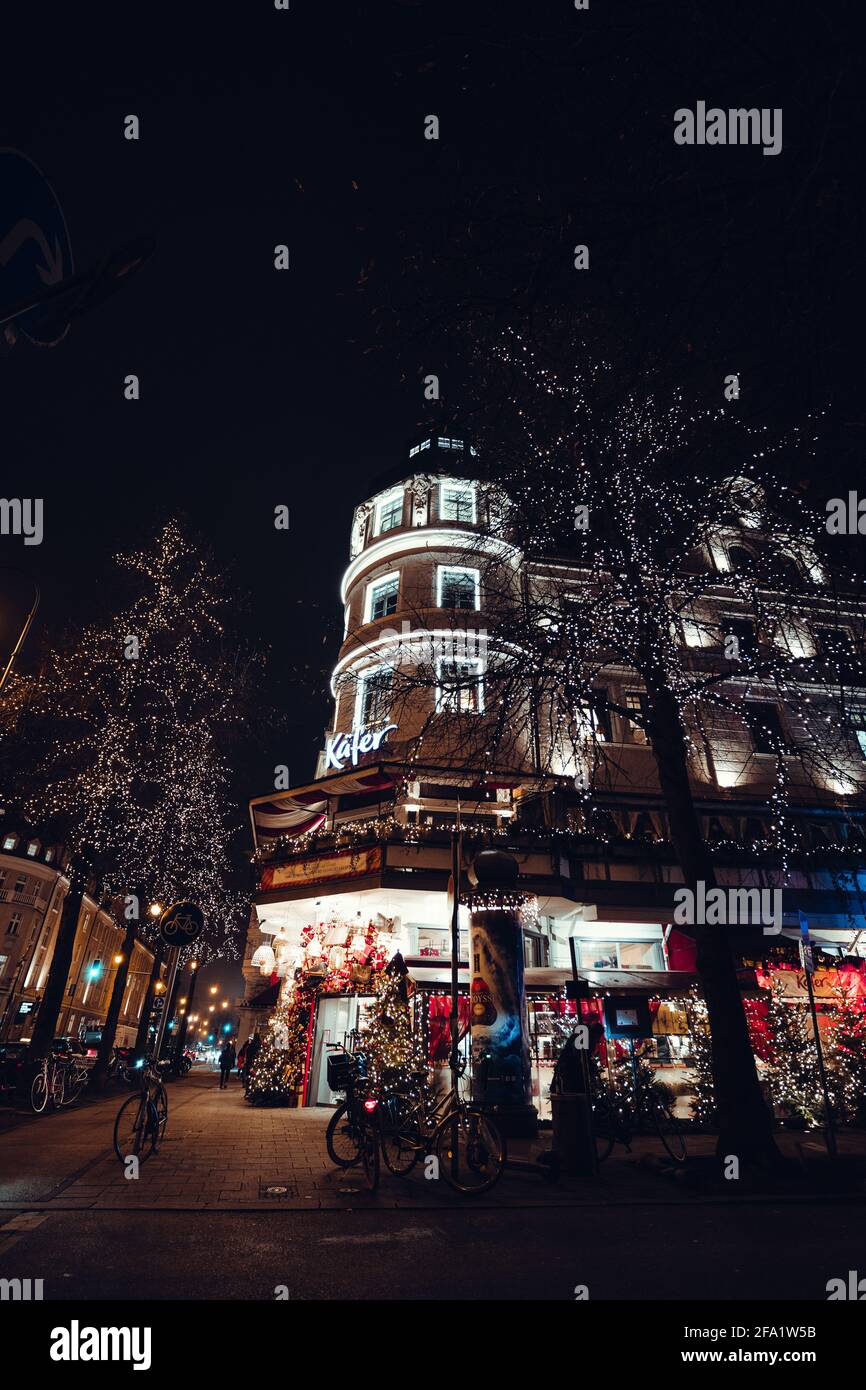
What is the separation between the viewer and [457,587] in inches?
990

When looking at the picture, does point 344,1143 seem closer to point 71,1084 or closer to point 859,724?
point 859,724

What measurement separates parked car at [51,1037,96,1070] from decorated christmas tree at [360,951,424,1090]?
10.0 meters

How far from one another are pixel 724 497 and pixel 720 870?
14029 mm

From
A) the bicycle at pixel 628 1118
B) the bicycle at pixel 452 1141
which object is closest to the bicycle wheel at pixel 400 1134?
the bicycle at pixel 452 1141

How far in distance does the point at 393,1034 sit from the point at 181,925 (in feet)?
19.3

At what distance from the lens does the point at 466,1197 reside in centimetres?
743

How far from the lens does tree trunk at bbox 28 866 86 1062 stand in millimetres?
17000

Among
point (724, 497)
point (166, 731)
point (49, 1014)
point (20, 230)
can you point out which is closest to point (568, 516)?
point (724, 497)

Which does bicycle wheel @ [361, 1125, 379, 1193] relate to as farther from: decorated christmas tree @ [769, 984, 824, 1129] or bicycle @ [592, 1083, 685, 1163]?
decorated christmas tree @ [769, 984, 824, 1129]

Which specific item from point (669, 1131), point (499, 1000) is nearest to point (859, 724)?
point (499, 1000)

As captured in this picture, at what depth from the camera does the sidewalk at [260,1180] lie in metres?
6.80

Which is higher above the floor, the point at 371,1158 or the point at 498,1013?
the point at 498,1013

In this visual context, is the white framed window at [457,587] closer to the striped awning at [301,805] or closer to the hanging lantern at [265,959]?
the striped awning at [301,805]

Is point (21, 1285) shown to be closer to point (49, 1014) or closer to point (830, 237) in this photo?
point (830, 237)
